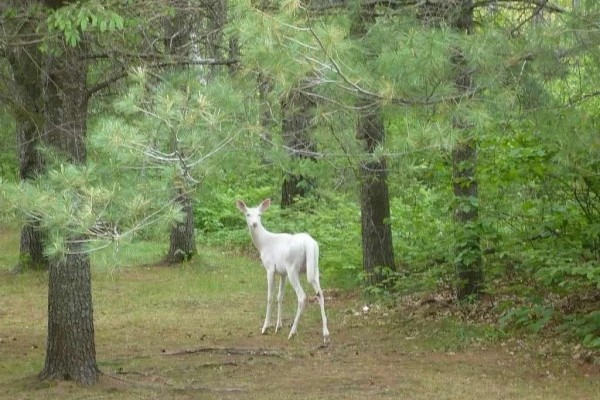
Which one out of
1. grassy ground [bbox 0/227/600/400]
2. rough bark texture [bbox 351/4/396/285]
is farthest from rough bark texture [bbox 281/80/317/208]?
rough bark texture [bbox 351/4/396/285]

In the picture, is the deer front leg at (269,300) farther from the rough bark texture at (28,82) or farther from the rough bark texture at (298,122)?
the rough bark texture at (28,82)

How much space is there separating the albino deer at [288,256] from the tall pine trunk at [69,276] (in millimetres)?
3123

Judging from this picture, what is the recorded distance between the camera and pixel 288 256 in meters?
11.0

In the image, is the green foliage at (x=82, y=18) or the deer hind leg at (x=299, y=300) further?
the deer hind leg at (x=299, y=300)

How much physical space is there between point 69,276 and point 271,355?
8.74 ft

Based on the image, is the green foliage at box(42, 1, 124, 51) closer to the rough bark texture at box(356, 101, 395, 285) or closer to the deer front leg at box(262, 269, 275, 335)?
the deer front leg at box(262, 269, 275, 335)

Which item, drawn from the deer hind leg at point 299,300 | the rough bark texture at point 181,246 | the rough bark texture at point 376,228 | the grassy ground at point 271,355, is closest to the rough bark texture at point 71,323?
the grassy ground at point 271,355

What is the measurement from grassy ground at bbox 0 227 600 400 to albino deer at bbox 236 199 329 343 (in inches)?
19.5

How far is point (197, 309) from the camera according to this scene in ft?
44.1

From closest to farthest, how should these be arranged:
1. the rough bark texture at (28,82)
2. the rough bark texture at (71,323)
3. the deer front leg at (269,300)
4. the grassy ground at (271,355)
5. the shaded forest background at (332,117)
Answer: the shaded forest background at (332,117) → the rough bark texture at (71,323) → the grassy ground at (271,355) → the rough bark texture at (28,82) → the deer front leg at (269,300)

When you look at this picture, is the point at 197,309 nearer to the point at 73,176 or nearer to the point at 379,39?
the point at 379,39

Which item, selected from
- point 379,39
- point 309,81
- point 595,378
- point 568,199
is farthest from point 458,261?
point 309,81

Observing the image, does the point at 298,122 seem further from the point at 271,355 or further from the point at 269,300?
the point at 271,355

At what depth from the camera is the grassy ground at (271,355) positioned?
8.17 m
